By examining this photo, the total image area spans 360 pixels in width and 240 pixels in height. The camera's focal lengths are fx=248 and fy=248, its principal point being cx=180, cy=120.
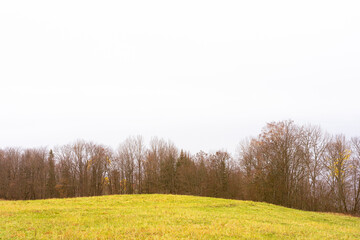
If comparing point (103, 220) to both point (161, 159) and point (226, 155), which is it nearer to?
point (226, 155)

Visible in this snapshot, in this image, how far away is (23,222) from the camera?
13719mm

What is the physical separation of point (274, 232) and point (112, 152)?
6328 centimetres

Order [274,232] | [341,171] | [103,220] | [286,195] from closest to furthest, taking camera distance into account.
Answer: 1. [274,232]
2. [103,220]
3. [286,195]
4. [341,171]

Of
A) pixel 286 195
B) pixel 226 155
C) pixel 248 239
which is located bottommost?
pixel 286 195

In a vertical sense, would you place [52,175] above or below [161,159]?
below

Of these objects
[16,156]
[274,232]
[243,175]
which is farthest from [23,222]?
[16,156]

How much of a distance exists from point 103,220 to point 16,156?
2729 inches

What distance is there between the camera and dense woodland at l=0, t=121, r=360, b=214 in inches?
1697

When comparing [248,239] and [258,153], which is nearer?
[248,239]

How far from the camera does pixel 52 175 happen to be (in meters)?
67.2

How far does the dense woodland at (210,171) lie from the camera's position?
43094 millimetres

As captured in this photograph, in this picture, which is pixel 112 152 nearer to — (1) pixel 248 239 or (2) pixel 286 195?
(2) pixel 286 195

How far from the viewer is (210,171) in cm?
5647

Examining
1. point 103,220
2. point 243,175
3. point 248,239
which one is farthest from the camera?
point 243,175
